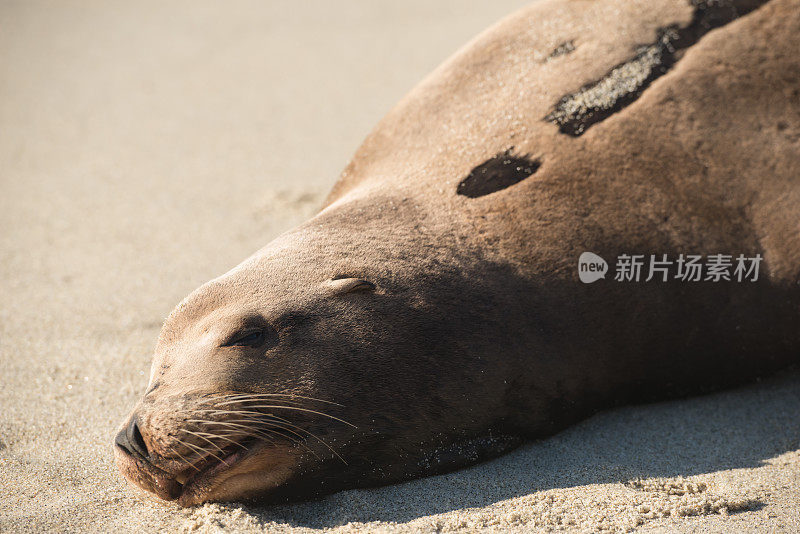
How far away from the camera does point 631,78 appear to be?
383 cm

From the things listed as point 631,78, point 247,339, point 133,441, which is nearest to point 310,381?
point 247,339

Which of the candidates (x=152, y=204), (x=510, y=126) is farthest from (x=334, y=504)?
(x=152, y=204)

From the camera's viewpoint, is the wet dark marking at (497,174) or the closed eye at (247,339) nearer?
the closed eye at (247,339)

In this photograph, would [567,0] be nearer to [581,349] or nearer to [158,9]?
[581,349]

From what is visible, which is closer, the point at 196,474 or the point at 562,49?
the point at 196,474

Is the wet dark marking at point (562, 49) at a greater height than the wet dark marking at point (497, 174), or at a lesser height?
greater

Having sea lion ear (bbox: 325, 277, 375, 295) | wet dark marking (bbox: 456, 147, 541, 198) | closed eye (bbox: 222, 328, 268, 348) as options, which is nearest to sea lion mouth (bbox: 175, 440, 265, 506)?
closed eye (bbox: 222, 328, 268, 348)

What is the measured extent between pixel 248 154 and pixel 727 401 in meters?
3.74

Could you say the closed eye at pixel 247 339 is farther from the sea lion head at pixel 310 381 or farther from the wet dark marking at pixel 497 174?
the wet dark marking at pixel 497 174

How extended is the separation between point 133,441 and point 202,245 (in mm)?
2529

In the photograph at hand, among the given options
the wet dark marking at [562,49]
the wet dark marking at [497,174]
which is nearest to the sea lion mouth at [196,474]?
the wet dark marking at [497,174]

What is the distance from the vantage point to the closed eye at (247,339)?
2971 millimetres

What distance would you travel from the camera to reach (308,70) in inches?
297

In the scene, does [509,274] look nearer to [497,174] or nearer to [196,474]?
[497,174]
